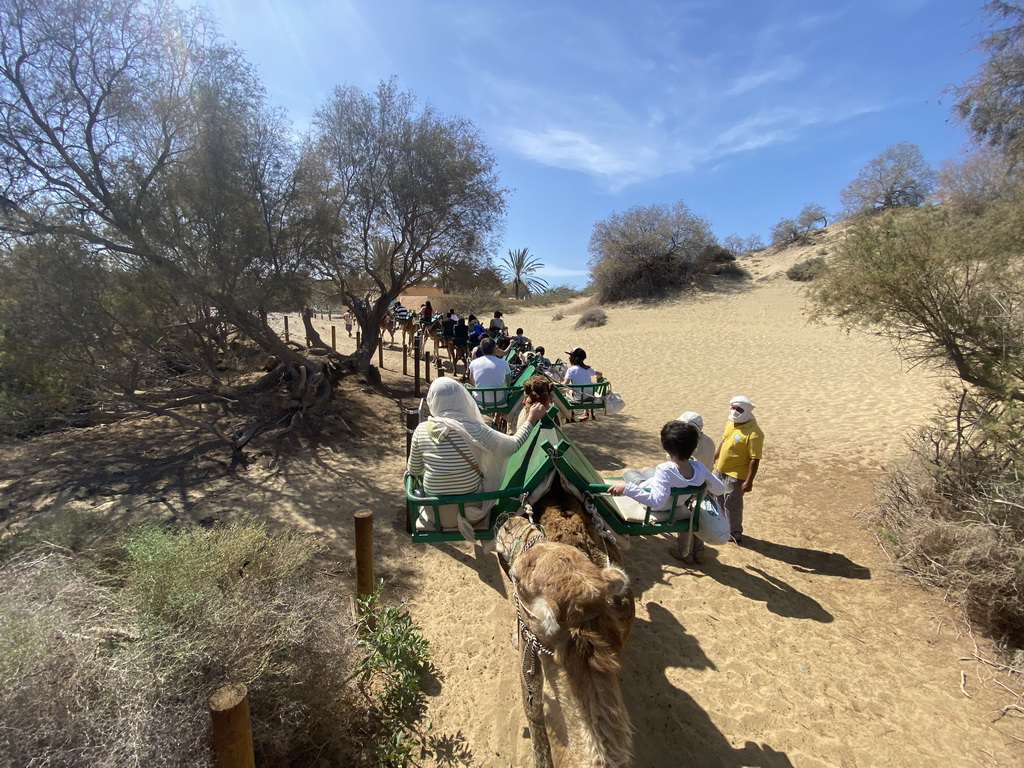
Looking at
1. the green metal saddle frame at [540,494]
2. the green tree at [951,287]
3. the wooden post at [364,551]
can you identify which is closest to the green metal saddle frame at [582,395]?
the green metal saddle frame at [540,494]

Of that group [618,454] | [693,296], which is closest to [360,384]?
[618,454]

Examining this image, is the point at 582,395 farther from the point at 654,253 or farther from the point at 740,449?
the point at 654,253

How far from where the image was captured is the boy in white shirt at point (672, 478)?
295 cm

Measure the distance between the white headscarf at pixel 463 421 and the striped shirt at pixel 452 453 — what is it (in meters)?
0.02

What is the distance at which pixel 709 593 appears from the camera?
415 cm

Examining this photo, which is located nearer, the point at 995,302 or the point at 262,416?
the point at 995,302

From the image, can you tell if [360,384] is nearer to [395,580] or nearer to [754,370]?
[395,580]

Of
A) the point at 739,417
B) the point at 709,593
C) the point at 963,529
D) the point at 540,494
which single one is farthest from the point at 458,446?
the point at 963,529

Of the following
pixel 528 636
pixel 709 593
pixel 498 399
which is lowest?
pixel 709 593

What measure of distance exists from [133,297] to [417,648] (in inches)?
227

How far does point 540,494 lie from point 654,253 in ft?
102

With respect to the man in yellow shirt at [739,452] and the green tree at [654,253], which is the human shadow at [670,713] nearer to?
the man in yellow shirt at [739,452]

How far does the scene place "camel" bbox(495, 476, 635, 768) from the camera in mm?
1643

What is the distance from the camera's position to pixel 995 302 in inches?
169
